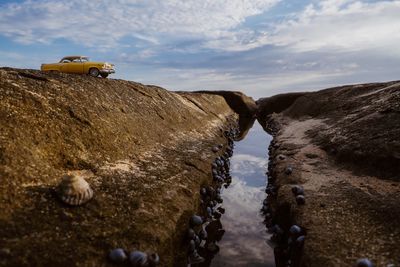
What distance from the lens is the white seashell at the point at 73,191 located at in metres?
6.89

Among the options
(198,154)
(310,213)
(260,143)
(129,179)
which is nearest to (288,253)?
(310,213)

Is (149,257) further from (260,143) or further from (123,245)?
(260,143)

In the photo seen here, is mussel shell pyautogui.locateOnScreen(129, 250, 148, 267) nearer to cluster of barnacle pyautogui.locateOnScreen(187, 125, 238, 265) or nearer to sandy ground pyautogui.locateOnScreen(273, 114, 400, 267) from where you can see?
cluster of barnacle pyautogui.locateOnScreen(187, 125, 238, 265)

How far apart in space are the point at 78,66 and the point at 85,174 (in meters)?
17.4

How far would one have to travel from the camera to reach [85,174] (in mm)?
8672

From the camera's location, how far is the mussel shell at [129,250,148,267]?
19.2ft

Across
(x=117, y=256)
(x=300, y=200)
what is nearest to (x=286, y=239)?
(x=300, y=200)

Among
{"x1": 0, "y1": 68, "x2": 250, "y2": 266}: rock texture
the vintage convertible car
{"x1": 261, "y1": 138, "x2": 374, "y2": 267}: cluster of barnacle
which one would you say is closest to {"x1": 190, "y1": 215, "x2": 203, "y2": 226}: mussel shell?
{"x1": 0, "y1": 68, "x2": 250, "y2": 266}: rock texture

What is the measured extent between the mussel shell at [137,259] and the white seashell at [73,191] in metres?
1.81

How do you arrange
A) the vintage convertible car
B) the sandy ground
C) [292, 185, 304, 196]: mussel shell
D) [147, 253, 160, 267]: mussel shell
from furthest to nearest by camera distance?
the vintage convertible car → [292, 185, 304, 196]: mussel shell → the sandy ground → [147, 253, 160, 267]: mussel shell

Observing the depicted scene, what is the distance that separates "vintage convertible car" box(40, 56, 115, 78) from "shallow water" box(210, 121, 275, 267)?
1160 centimetres

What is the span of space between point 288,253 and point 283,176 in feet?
15.9

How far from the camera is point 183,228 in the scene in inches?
325

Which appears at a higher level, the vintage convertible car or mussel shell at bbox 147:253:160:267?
the vintage convertible car
